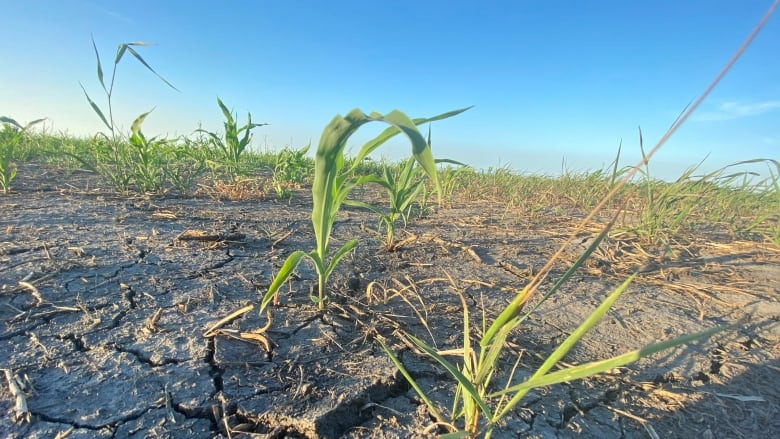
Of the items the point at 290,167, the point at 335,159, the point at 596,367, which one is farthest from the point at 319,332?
the point at 290,167

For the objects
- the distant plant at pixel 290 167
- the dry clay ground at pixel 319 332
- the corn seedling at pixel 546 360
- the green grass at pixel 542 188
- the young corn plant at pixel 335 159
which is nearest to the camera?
the corn seedling at pixel 546 360

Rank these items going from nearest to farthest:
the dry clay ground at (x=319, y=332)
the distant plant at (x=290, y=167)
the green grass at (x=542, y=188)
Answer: the dry clay ground at (x=319, y=332), the green grass at (x=542, y=188), the distant plant at (x=290, y=167)

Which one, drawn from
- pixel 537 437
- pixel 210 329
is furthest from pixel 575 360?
pixel 210 329

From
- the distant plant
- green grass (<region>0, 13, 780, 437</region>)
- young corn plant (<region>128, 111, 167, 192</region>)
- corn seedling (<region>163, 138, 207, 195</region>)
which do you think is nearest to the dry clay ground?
green grass (<region>0, 13, 780, 437</region>)

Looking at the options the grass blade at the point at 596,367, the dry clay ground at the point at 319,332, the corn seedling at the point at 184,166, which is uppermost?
the corn seedling at the point at 184,166

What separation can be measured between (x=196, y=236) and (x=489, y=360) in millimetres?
1490

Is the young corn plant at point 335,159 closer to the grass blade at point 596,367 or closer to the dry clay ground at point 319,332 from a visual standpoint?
the dry clay ground at point 319,332

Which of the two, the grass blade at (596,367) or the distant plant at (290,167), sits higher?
the distant plant at (290,167)

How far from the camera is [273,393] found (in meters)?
0.90

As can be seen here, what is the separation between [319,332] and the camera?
1146mm

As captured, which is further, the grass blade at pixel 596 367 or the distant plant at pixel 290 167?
the distant plant at pixel 290 167

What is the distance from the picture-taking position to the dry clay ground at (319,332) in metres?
0.86

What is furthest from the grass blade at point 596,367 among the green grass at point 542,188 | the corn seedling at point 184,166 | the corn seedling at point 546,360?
the corn seedling at point 184,166

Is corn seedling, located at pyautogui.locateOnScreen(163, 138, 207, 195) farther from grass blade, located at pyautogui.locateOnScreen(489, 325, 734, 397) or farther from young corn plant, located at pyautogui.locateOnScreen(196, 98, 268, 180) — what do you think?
grass blade, located at pyautogui.locateOnScreen(489, 325, 734, 397)
